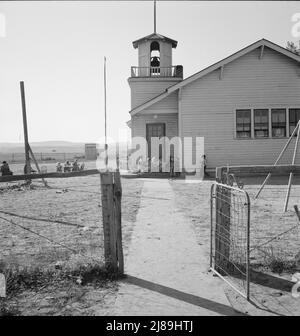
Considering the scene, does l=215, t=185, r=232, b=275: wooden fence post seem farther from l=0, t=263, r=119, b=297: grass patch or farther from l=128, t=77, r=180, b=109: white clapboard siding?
l=128, t=77, r=180, b=109: white clapboard siding

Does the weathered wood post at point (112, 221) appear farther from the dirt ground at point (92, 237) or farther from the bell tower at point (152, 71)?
the bell tower at point (152, 71)

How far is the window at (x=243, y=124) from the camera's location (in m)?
20.3

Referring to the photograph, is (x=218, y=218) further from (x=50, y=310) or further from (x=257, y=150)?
(x=257, y=150)

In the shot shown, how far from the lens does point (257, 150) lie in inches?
796

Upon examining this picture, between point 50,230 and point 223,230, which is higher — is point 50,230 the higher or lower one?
the lower one

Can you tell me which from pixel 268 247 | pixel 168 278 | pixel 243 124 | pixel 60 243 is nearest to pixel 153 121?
pixel 243 124

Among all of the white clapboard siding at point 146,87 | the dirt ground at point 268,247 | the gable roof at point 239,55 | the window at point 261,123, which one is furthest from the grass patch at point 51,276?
the white clapboard siding at point 146,87

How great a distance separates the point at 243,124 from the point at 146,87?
6.98m

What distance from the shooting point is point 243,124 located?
20359mm

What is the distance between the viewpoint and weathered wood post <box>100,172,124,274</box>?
507cm

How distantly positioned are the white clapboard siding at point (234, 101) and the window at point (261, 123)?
0.29 m

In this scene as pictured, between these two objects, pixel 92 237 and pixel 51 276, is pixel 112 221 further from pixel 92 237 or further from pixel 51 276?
pixel 92 237

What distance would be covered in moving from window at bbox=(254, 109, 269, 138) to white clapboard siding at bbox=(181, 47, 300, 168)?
290 mm
